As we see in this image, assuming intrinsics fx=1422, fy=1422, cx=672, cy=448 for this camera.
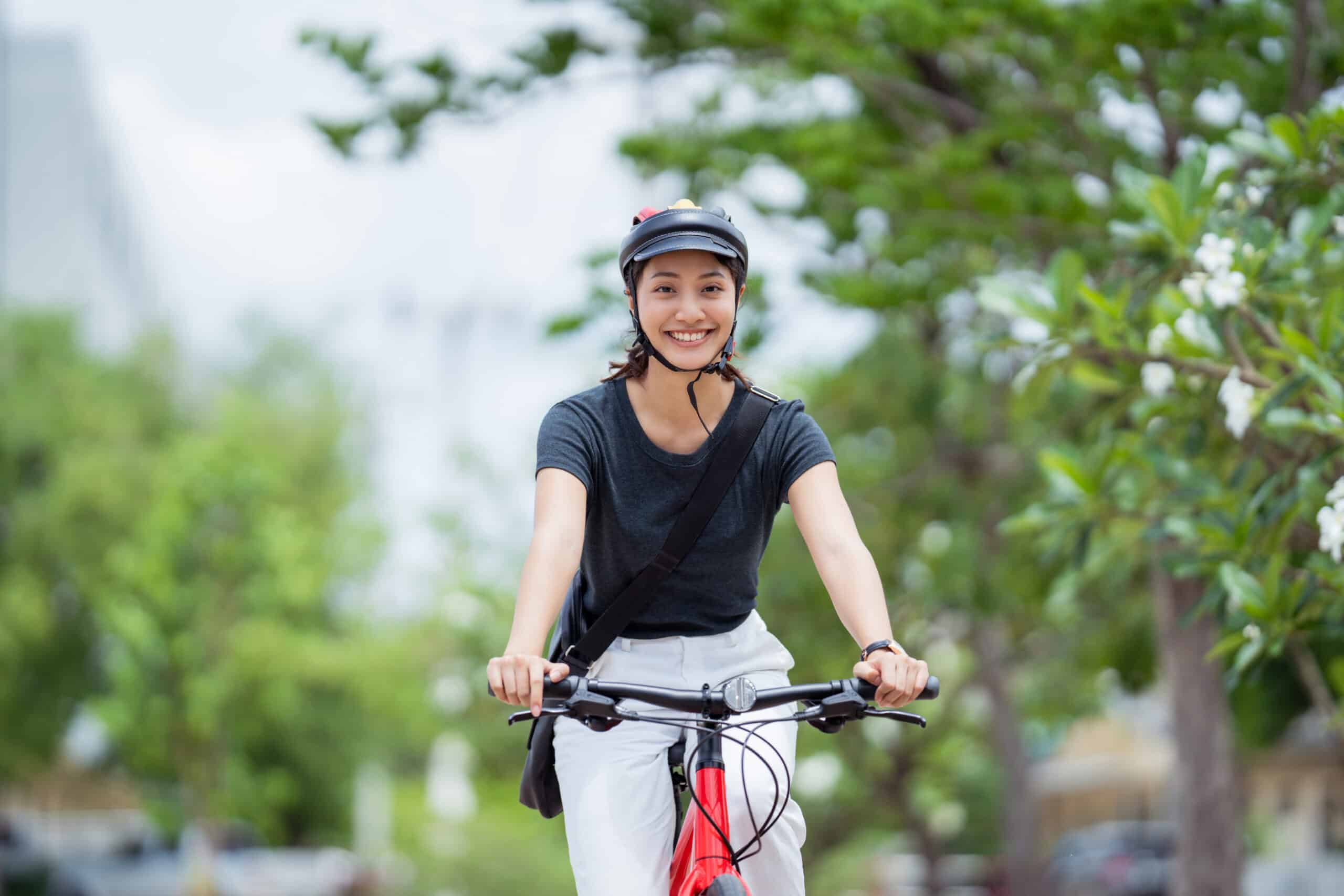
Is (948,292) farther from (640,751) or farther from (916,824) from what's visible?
(916,824)

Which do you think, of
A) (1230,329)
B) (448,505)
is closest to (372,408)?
(448,505)

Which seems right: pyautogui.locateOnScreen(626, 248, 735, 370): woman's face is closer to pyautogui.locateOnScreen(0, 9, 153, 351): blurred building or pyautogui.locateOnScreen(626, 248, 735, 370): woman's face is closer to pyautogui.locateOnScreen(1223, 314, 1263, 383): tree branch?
pyautogui.locateOnScreen(1223, 314, 1263, 383): tree branch

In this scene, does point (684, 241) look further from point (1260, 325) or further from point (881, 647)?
point (1260, 325)

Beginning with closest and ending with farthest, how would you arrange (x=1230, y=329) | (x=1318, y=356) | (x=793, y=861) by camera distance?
(x=793, y=861), (x=1318, y=356), (x=1230, y=329)

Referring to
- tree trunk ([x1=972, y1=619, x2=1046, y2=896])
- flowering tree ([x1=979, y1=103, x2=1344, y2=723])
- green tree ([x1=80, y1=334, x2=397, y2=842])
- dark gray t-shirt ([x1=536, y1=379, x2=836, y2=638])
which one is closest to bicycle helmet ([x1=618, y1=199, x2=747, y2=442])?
dark gray t-shirt ([x1=536, y1=379, x2=836, y2=638])

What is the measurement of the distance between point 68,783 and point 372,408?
13860 millimetres

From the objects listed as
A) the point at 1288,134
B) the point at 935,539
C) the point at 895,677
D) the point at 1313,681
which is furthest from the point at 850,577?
the point at 935,539

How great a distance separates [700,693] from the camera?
2.54m

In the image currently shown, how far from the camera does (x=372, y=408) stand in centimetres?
3083

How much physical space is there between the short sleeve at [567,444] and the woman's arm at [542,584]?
2cm

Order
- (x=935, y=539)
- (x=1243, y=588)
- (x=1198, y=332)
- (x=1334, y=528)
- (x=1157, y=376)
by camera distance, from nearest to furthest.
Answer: (x=1334, y=528) → (x=1243, y=588) → (x=1198, y=332) → (x=1157, y=376) → (x=935, y=539)

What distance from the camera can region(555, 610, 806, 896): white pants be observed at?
8.73 feet

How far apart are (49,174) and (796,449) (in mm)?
41402

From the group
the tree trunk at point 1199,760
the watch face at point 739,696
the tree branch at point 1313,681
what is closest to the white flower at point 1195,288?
the tree branch at point 1313,681
